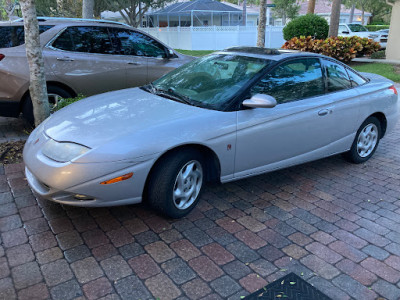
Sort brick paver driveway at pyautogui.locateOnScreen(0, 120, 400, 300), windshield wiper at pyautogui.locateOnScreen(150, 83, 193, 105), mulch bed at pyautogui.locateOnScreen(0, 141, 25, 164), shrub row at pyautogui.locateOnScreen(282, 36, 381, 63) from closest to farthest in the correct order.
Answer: brick paver driveway at pyautogui.locateOnScreen(0, 120, 400, 300) → windshield wiper at pyautogui.locateOnScreen(150, 83, 193, 105) → mulch bed at pyautogui.locateOnScreen(0, 141, 25, 164) → shrub row at pyautogui.locateOnScreen(282, 36, 381, 63)

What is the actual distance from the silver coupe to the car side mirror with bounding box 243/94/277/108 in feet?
0.03

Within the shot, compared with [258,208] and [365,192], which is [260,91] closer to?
[258,208]

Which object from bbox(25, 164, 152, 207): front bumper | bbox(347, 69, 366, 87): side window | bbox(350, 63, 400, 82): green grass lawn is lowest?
bbox(350, 63, 400, 82): green grass lawn

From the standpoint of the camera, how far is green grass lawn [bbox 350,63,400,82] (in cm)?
1223

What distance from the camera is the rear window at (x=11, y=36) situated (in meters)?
5.75

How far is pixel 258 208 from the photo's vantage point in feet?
12.9

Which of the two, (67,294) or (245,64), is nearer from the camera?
(67,294)

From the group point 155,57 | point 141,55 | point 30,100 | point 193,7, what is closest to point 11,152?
point 30,100

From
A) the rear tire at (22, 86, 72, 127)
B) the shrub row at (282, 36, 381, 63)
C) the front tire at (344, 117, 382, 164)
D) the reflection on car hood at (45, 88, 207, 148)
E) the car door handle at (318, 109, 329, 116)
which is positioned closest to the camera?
the reflection on car hood at (45, 88, 207, 148)

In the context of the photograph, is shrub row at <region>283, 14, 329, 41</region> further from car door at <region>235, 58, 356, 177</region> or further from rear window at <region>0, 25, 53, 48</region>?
rear window at <region>0, 25, 53, 48</region>

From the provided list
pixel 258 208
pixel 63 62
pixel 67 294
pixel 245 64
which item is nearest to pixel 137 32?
pixel 63 62

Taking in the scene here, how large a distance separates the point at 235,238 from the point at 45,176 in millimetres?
1724

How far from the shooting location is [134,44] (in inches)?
272

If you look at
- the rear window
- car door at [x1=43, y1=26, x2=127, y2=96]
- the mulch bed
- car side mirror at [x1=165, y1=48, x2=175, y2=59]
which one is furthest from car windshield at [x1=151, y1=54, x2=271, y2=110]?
the rear window
